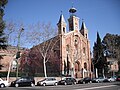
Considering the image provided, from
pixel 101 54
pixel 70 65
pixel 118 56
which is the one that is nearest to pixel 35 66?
pixel 70 65

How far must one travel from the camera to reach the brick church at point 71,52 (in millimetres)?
49812

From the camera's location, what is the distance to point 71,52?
2073 inches

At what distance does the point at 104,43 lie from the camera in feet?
280

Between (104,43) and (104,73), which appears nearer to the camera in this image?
(104,73)

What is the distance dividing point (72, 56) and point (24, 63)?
1325cm

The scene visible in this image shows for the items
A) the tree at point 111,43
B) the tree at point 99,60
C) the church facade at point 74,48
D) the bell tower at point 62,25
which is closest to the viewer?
the church facade at point 74,48

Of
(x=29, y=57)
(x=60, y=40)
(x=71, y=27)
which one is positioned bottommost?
(x=29, y=57)

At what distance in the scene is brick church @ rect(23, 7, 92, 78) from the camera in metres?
49.8

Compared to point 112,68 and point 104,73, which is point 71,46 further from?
point 112,68

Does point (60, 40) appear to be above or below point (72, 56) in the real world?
above

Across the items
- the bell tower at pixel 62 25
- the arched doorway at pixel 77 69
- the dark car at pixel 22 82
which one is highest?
the bell tower at pixel 62 25

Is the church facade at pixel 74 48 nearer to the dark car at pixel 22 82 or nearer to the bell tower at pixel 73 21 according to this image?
the bell tower at pixel 73 21

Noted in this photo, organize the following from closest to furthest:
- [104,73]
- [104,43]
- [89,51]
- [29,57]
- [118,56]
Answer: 1. [29,57]
2. [89,51]
3. [104,73]
4. [118,56]
5. [104,43]

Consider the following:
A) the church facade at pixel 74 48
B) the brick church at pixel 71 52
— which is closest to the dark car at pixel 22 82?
the brick church at pixel 71 52
